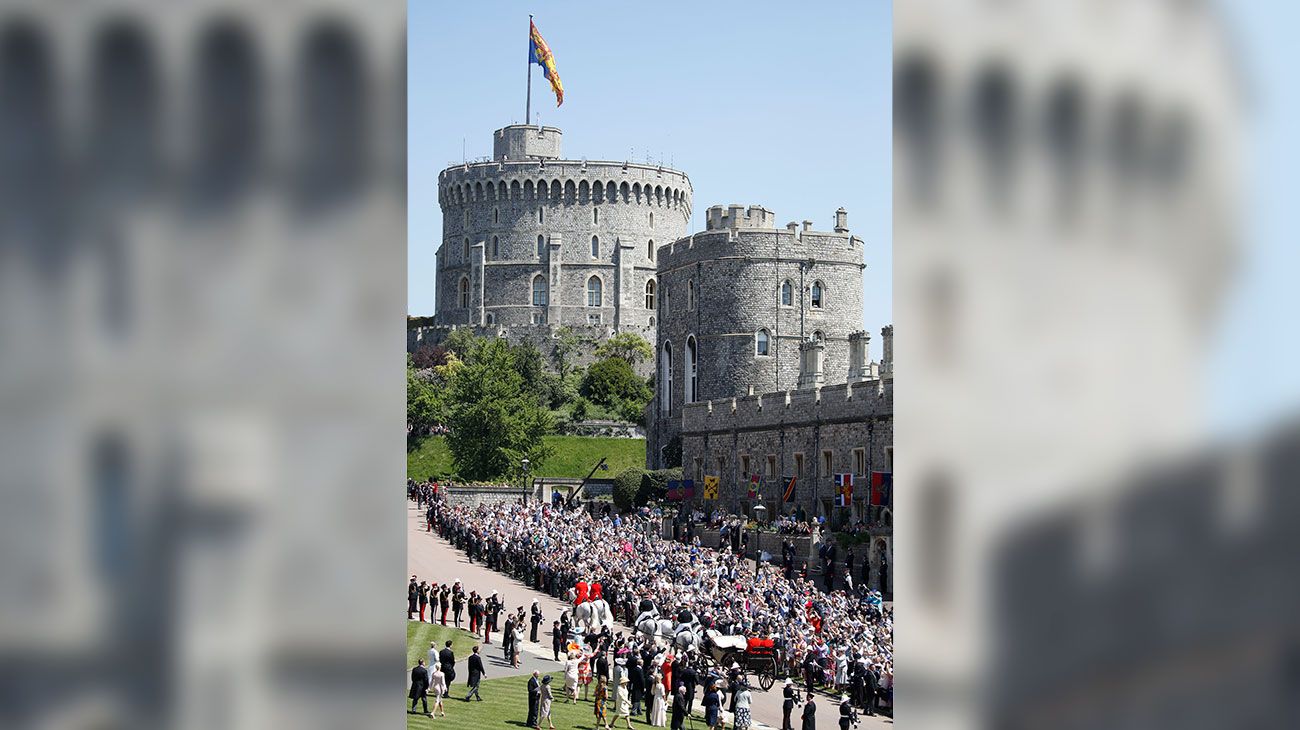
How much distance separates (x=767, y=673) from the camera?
21.9 meters

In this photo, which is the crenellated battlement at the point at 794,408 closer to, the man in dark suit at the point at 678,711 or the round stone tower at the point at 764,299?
the round stone tower at the point at 764,299

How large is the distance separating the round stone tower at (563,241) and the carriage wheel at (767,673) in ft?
242

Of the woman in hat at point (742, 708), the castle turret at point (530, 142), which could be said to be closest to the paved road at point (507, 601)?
the woman in hat at point (742, 708)

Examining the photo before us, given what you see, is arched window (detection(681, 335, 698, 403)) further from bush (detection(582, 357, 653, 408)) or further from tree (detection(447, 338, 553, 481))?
bush (detection(582, 357, 653, 408))

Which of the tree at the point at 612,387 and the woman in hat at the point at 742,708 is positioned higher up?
the tree at the point at 612,387

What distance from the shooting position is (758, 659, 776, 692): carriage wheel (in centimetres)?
2142

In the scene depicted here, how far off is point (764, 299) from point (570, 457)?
1380 centimetres

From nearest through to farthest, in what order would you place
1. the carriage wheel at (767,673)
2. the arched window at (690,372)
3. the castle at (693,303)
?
the carriage wheel at (767,673)
the castle at (693,303)
the arched window at (690,372)

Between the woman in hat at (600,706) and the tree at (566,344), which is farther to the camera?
the tree at (566,344)

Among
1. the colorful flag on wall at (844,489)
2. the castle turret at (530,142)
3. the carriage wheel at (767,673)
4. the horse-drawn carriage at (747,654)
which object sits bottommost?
the carriage wheel at (767,673)

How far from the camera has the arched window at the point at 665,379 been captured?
62500 millimetres

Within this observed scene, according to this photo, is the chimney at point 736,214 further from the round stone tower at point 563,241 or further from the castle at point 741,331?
the round stone tower at point 563,241

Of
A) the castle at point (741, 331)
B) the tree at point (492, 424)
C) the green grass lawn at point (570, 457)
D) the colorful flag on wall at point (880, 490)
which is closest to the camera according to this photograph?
the colorful flag on wall at point (880, 490)
